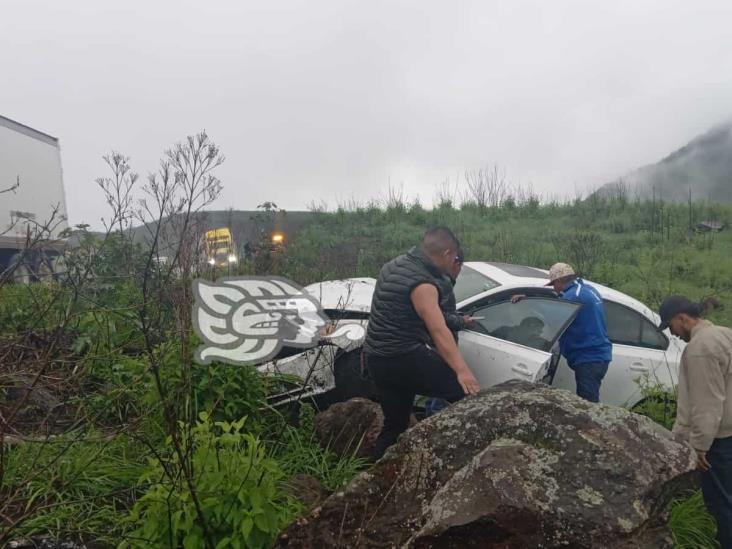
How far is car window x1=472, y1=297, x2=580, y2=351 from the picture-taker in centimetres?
417

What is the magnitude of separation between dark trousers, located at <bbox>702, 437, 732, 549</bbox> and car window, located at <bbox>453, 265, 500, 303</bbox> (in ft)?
7.05

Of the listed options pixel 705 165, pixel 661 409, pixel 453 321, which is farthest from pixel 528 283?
pixel 705 165

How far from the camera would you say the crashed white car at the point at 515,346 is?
416 cm

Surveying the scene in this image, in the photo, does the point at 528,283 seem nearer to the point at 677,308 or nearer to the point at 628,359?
the point at 628,359

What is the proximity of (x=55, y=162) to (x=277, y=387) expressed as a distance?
900 cm

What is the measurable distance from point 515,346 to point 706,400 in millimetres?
1497

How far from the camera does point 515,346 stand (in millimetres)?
4203

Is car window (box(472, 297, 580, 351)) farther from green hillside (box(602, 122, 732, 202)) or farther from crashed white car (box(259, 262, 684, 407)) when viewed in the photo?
green hillside (box(602, 122, 732, 202))

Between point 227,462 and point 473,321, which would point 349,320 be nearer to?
point 473,321

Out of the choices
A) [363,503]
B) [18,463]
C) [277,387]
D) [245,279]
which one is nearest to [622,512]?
[363,503]

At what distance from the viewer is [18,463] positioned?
9.42ft

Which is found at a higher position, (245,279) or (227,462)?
Result: (245,279)

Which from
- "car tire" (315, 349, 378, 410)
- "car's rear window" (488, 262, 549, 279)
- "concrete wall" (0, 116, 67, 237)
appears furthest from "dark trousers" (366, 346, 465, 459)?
"concrete wall" (0, 116, 67, 237)

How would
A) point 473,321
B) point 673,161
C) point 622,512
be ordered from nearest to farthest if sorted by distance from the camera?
point 622,512
point 473,321
point 673,161
